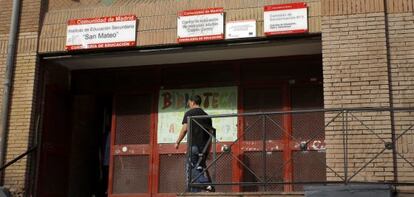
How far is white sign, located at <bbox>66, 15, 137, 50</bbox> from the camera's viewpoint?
10.5 meters

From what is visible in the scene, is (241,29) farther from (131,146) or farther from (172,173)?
(131,146)

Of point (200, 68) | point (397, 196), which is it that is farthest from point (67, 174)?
point (397, 196)

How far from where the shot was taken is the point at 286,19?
9789 mm

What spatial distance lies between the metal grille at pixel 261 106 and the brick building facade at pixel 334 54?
1.39 metres

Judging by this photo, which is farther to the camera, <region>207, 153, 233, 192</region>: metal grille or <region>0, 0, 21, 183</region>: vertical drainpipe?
<region>0, 0, 21, 183</region>: vertical drainpipe

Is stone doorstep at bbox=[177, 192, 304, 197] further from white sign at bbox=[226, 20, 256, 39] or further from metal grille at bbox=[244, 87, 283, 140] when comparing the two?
white sign at bbox=[226, 20, 256, 39]

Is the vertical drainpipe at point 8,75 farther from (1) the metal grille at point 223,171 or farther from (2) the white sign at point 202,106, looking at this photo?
(1) the metal grille at point 223,171

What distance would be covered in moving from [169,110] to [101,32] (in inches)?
75.2

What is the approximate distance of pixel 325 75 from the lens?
30.7 feet

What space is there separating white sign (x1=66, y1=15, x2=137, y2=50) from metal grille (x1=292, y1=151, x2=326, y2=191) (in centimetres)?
335

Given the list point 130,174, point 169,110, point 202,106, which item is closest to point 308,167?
point 202,106

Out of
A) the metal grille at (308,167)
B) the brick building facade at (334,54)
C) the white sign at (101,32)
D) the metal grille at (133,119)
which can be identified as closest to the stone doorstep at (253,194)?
the brick building facade at (334,54)

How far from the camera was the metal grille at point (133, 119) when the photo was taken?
11445 millimetres

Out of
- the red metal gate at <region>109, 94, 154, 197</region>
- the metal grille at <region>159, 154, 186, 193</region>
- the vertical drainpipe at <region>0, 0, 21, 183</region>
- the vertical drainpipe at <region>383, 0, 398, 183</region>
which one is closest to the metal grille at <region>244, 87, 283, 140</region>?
the metal grille at <region>159, 154, 186, 193</region>
